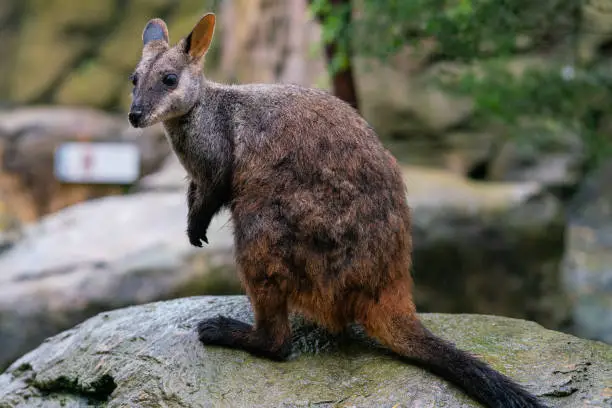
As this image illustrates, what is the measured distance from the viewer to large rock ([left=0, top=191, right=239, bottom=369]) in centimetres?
697

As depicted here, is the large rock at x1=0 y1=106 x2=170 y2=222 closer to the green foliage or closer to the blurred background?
the blurred background

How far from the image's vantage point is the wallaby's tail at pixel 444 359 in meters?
3.28

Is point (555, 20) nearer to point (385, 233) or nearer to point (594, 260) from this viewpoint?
point (385, 233)

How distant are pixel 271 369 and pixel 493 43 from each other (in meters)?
3.78

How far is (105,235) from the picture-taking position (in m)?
7.79

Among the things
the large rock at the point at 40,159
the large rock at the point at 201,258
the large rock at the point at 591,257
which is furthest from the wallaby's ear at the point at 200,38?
the large rock at the point at 40,159

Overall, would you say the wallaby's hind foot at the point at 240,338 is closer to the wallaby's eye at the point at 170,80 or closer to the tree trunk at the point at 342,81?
the wallaby's eye at the point at 170,80

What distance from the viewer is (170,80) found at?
13.0ft

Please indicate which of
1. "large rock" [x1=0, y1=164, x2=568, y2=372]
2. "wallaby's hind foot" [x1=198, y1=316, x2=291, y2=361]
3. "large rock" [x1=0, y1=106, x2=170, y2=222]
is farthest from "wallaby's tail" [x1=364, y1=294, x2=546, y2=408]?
Result: "large rock" [x1=0, y1=106, x2=170, y2=222]

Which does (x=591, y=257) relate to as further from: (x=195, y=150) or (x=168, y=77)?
(x=168, y=77)

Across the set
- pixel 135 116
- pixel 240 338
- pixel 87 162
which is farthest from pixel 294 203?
pixel 87 162

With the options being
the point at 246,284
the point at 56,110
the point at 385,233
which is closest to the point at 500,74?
the point at 385,233

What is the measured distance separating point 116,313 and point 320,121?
2081 millimetres

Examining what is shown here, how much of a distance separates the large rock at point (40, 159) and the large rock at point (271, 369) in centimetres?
942
